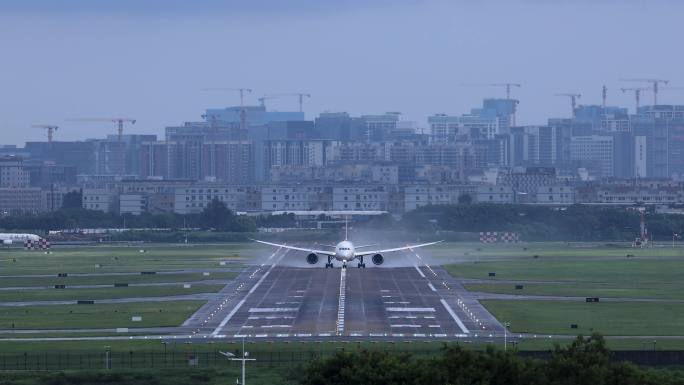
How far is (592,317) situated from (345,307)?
12946 mm

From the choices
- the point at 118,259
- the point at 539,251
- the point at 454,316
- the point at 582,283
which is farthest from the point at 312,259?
the point at 454,316

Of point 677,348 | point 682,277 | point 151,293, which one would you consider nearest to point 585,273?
point 682,277

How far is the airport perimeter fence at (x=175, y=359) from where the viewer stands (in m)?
67.6

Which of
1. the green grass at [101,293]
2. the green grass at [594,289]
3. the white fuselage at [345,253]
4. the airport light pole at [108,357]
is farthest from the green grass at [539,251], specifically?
the airport light pole at [108,357]

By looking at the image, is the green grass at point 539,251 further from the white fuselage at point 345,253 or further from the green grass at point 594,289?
the green grass at point 594,289

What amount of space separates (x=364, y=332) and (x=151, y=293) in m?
29.5

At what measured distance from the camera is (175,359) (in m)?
69.8

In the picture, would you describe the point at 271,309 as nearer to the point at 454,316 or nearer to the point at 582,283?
the point at 454,316

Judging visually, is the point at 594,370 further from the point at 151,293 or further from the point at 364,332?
the point at 151,293

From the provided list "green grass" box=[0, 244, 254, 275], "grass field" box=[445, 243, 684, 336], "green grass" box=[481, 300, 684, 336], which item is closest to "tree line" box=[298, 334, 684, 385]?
"grass field" box=[445, 243, 684, 336]

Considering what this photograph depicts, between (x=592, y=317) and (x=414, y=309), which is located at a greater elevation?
(x=414, y=309)

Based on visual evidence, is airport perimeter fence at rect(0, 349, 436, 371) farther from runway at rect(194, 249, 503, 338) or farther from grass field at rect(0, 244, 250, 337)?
grass field at rect(0, 244, 250, 337)

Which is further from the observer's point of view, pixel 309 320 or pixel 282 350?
pixel 309 320

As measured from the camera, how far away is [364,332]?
7925 cm
